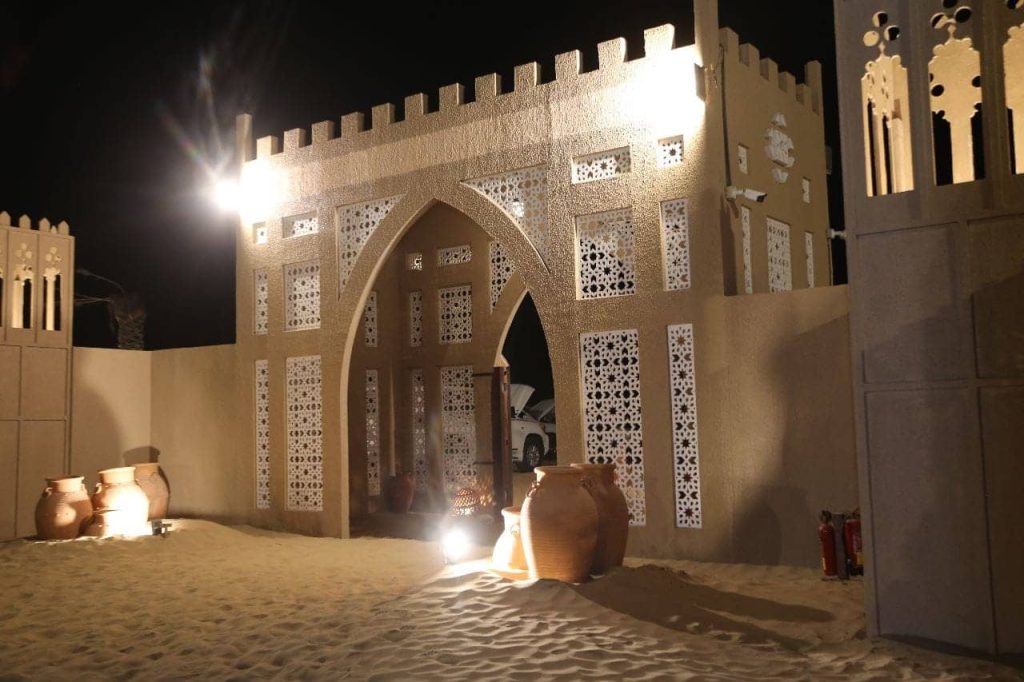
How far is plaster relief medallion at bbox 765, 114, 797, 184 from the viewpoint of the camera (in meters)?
8.32

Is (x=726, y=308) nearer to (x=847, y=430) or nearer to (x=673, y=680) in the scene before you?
(x=847, y=430)

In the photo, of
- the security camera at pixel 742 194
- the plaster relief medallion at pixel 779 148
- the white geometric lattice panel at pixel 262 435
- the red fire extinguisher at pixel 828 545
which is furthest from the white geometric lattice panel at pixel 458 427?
the red fire extinguisher at pixel 828 545

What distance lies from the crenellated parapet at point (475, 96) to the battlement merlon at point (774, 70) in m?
0.50

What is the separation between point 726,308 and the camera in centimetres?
721

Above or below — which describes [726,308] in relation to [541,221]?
below

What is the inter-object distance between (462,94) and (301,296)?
9.52 ft

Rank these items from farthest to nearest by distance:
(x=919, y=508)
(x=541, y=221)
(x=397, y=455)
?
1. (x=397, y=455)
2. (x=541, y=221)
3. (x=919, y=508)

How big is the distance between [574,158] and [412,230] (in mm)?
3968

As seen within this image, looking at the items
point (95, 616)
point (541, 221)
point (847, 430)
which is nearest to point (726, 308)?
point (847, 430)

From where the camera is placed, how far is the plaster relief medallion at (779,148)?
8.32 m

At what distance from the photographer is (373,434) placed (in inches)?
443

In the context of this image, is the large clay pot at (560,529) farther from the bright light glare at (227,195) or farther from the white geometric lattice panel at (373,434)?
the bright light glare at (227,195)

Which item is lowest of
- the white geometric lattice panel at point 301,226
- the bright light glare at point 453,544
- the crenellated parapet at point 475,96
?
the bright light glare at point 453,544

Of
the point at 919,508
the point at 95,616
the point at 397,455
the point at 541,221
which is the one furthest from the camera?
the point at 397,455
